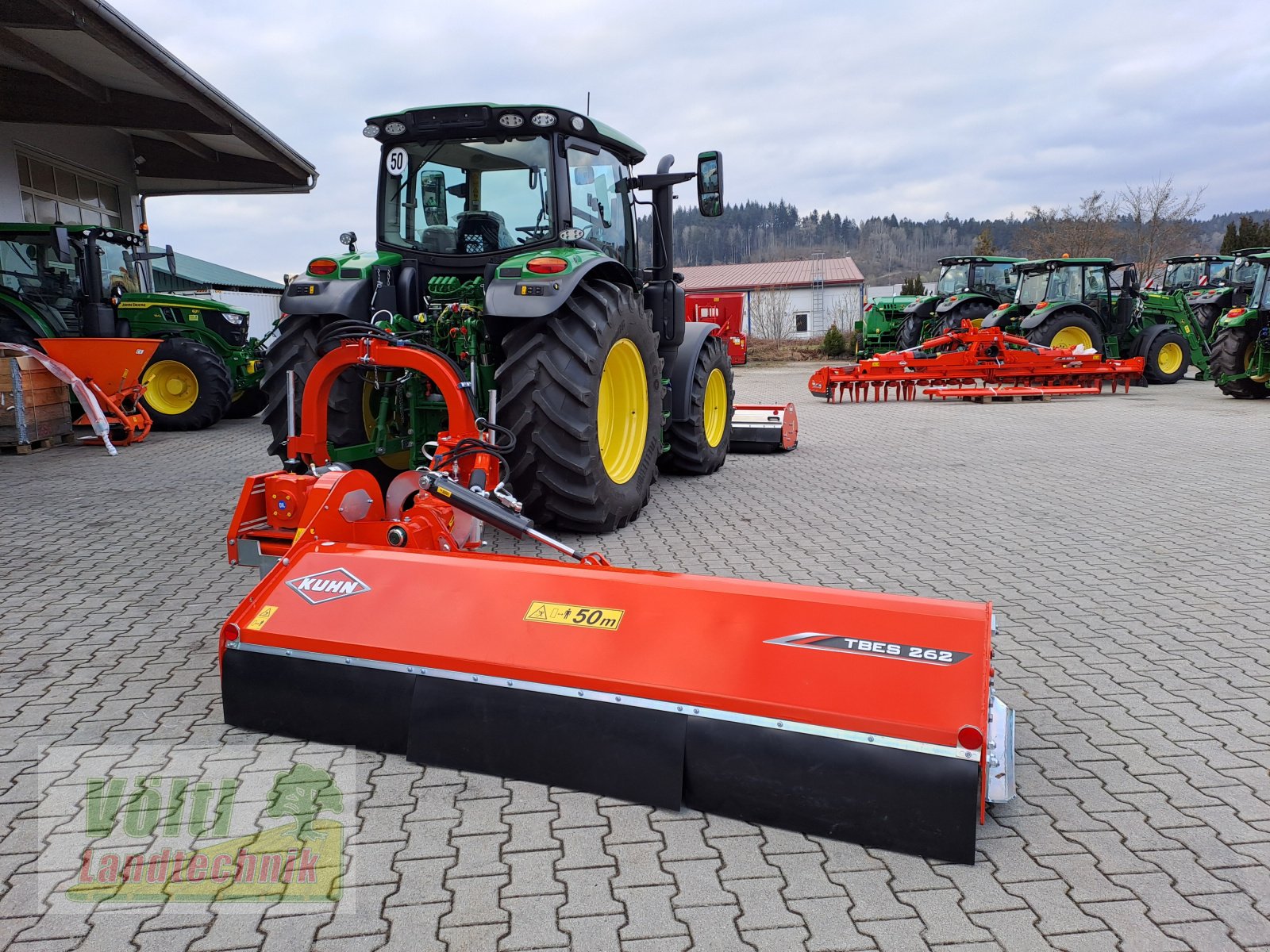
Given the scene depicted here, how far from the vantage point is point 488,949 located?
2047 mm

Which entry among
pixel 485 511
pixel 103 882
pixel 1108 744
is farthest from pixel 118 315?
pixel 1108 744

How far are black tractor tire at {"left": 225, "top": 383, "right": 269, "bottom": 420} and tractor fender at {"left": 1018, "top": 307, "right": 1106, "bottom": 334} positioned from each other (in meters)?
12.5

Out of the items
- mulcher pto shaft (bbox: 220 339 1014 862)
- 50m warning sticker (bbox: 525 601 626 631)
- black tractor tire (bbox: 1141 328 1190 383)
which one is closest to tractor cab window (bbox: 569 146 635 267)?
mulcher pto shaft (bbox: 220 339 1014 862)

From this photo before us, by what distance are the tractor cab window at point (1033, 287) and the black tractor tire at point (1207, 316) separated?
4174mm

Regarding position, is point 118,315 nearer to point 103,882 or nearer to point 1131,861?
point 103,882

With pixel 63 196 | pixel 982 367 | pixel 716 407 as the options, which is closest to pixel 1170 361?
pixel 982 367

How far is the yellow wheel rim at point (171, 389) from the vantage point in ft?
37.9

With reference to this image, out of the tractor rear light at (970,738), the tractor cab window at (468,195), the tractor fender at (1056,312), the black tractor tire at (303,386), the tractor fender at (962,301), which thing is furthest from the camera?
the tractor fender at (962,301)

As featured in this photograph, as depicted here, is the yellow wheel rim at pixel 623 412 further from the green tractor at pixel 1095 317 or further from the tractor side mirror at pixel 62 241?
the green tractor at pixel 1095 317

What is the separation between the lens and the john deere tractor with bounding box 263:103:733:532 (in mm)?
5051

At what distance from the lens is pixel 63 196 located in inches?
565

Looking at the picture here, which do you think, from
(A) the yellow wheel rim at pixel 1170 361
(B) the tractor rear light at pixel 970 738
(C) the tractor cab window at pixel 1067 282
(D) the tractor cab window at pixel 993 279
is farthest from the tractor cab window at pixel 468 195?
(D) the tractor cab window at pixel 993 279

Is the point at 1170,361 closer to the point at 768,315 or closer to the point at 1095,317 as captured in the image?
the point at 1095,317

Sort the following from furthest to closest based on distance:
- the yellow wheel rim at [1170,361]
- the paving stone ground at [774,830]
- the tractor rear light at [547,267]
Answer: the yellow wheel rim at [1170,361], the tractor rear light at [547,267], the paving stone ground at [774,830]
